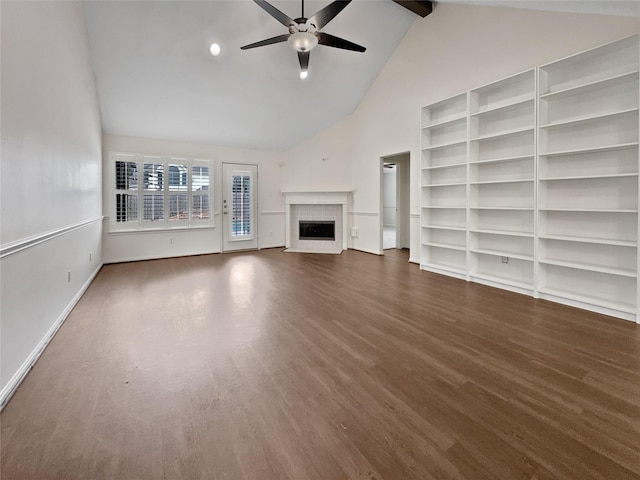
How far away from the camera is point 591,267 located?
279 cm

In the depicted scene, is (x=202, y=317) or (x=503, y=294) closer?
(x=202, y=317)

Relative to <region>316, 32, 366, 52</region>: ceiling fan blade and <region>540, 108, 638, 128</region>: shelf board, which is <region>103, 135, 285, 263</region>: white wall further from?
<region>540, 108, 638, 128</region>: shelf board

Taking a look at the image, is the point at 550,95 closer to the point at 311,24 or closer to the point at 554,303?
the point at 554,303

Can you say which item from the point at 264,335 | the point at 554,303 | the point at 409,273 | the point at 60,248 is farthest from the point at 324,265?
the point at 60,248

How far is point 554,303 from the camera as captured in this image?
3.02m

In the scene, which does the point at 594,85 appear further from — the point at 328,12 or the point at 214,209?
the point at 214,209

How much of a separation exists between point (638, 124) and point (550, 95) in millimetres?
778

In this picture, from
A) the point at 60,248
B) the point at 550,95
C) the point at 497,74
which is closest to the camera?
the point at 60,248

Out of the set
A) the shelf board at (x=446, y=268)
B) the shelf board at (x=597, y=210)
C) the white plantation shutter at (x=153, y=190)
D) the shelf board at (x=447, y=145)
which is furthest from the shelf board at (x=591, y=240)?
the white plantation shutter at (x=153, y=190)

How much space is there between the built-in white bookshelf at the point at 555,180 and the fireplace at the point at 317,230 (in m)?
2.85

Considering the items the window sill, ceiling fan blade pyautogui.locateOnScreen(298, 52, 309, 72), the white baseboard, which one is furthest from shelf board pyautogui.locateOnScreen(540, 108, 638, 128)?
the window sill

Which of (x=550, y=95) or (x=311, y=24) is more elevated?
(x=311, y=24)

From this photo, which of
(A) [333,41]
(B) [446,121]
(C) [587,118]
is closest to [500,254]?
(C) [587,118]

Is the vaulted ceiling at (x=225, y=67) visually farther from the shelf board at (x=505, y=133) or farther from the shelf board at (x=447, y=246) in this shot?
the shelf board at (x=447, y=246)
